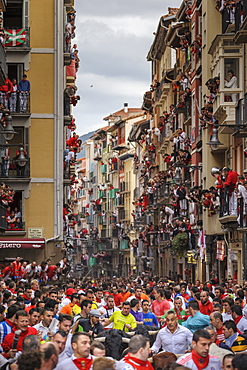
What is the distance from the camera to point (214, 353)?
10.7 m

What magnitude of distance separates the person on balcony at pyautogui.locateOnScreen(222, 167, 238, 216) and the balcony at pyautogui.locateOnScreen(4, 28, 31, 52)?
11.5 m

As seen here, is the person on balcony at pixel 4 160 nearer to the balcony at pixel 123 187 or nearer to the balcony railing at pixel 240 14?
the balcony railing at pixel 240 14

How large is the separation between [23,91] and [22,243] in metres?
6.78

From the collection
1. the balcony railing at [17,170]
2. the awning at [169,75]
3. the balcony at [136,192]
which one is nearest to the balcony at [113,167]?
the balcony at [136,192]

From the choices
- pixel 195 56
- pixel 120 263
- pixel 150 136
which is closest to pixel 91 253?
pixel 120 263

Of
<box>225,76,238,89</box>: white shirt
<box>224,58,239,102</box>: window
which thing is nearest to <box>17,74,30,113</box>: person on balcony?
<box>224,58,239,102</box>: window

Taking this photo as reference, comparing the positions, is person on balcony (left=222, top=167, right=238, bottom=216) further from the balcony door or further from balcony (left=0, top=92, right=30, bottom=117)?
the balcony door

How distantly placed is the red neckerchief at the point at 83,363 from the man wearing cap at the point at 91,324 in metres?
4.63

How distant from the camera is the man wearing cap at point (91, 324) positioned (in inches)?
566

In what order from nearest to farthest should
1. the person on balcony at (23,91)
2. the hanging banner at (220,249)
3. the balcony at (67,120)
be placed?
1. the hanging banner at (220,249)
2. the person on balcony at (23,91)
3. the balcony at (67,120)

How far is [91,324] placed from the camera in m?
14.5

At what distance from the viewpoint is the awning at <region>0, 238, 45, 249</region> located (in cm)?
3712

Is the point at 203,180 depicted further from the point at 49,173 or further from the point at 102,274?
the point at 102,274

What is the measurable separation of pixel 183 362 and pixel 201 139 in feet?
118
